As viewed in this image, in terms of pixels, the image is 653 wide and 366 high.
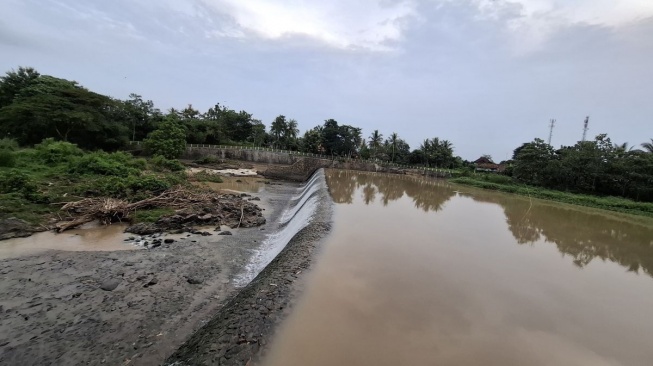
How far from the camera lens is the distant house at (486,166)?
167ft

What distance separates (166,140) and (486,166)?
48188mm

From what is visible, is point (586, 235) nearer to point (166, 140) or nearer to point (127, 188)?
point (127, 188)

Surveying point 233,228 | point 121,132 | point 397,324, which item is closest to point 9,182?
point 233,228

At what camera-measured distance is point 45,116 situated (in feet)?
80.7

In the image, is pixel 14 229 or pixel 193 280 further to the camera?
pixel 14 229

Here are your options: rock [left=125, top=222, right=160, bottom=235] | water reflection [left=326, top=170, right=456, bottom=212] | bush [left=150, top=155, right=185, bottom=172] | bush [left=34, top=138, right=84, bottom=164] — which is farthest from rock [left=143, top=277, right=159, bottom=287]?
bush [left=150, top=155, right=185, bottom=172]

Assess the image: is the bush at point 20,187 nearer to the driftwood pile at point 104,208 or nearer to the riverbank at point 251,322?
the driftwood pile at point 104,208

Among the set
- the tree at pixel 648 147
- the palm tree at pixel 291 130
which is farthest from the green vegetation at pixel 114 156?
the palm tree at pixel 291 130

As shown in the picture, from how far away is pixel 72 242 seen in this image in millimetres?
8445

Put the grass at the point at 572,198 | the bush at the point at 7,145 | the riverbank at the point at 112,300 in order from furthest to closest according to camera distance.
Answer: the grass at the point at 572,198
the bush at the point at 7,145
the riverbank at the point at 112,300

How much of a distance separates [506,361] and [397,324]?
55.5 inches

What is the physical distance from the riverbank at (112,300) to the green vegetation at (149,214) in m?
1.90

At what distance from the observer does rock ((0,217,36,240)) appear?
8211mm

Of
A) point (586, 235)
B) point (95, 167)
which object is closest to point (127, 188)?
point (95, 167)
